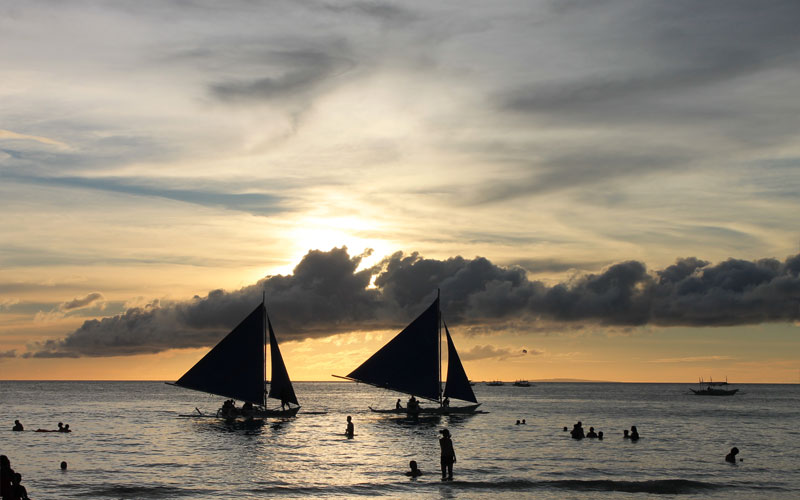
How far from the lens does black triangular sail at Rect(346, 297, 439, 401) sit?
8406cm

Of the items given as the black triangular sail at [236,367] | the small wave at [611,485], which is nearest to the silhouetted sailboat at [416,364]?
the black triangular sail at [236,367]

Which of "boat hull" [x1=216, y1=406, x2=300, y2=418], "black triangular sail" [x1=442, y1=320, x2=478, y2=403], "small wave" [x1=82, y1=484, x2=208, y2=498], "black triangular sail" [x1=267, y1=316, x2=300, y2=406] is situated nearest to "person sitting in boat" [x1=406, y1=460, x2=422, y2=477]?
"small wave" [x1=82, y1=484, x2=208, y2=498]

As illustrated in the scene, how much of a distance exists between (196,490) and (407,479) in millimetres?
11892

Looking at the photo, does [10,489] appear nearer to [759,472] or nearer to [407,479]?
[407,479]

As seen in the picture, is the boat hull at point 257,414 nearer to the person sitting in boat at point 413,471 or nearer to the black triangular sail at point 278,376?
the black triangular sail at point 278,376

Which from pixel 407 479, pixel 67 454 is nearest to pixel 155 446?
pixel 67 454

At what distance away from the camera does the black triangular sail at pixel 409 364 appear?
84.1 m

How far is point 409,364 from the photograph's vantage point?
84.6 metres

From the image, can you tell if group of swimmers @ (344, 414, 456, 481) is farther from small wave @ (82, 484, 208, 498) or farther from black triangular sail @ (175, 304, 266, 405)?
black triangular sail @ (175, 304, 266, 405)

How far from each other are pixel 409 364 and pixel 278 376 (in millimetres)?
14044

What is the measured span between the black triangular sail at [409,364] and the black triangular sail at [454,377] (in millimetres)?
1639

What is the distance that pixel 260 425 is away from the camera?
8475cm

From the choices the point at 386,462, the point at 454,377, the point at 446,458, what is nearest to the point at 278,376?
the point at 454,377

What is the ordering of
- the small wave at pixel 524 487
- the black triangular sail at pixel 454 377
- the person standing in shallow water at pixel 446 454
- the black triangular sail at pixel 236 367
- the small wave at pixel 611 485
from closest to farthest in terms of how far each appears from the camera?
the person standing in shallow water at pixel 446 454 < the small wave at pixel 524 487 < the small wave at pixel 611 485 < the black triangular sail at pixel 236 367 < the black triangular sail at pixel 454 377
